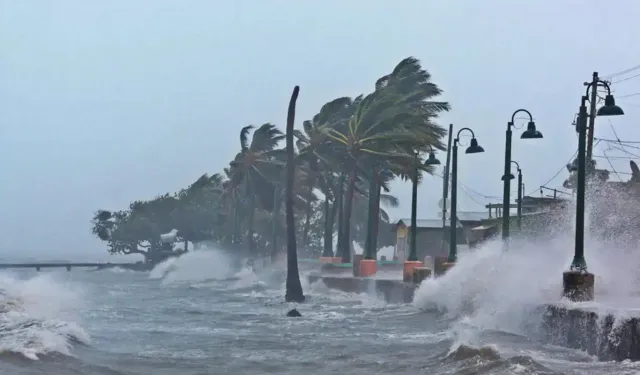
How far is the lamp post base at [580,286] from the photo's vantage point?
20.0 metres

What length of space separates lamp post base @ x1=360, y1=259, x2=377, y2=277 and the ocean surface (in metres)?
5.97

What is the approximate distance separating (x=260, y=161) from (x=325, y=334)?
52296 millimetres

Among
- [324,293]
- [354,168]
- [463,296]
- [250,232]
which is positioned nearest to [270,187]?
A: [250,232]

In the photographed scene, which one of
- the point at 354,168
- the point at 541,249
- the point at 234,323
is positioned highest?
the point at 354,168

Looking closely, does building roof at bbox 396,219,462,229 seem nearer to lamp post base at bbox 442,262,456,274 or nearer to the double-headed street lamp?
lamp post base at bbox 442,262,456,274

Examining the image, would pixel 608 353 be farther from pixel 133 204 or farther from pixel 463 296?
pixel 133 204

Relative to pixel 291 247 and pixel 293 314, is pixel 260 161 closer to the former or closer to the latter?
pixel 291 247

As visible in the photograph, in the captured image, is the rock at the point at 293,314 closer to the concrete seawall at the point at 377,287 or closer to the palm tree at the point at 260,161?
the concrete seawall at the point at 377,287

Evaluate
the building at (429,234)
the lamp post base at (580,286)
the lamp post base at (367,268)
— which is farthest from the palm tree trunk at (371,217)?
the lamp post base at (580,286)

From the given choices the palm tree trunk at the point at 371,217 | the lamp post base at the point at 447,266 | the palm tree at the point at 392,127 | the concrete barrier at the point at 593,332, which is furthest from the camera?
the palm tree at the point at 392,127

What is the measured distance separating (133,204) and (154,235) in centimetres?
763

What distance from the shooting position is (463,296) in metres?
29.2

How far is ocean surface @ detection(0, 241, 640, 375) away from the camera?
634 inches

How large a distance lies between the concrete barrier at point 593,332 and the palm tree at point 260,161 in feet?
183
